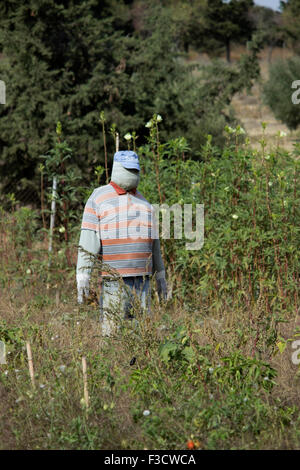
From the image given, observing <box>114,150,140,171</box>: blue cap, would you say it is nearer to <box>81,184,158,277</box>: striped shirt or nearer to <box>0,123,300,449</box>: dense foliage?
→ <box>81,184,158,277</box>: striped shirt

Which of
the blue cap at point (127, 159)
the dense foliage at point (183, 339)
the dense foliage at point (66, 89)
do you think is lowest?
the dense foliage at point (183, 339)

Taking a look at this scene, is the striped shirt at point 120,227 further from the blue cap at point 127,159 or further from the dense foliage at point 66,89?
the dense foliage at point 66,89

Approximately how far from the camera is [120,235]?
3.34 m

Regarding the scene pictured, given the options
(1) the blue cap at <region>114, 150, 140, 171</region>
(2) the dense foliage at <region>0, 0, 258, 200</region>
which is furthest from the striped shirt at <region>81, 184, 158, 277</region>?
(2) the dense foliage at <region>0, 0, 258, 200</region>

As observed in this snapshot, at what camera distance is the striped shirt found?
11.0 feet

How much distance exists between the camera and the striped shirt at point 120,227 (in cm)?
334

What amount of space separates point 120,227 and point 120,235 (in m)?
0.05

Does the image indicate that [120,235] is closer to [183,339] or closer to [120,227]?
[120,227]

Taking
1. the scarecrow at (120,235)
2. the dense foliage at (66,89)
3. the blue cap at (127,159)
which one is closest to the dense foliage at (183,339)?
the scarecrow at (120,235)

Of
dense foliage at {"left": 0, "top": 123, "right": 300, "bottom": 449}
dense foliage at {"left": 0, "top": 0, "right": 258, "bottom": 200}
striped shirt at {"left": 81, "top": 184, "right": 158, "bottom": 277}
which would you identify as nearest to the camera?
dense foliage at {"left": 0, "top": 123, "right": 300, "bottom": 449}

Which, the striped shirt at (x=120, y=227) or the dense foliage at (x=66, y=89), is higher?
the dense foliage at (x=66, y=89)

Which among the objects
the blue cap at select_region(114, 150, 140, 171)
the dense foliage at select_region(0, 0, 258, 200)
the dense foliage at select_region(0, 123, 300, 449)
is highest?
the dense foliage at select_region(0, 0, 258, 200)

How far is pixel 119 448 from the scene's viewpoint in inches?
100

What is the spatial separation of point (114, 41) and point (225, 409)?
7.41 m
